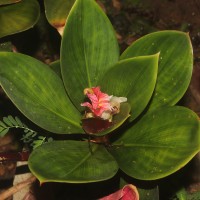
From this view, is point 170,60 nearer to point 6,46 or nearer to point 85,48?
Answer: point 85,48

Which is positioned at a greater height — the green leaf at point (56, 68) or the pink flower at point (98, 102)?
the pink flower at point (98, 102)

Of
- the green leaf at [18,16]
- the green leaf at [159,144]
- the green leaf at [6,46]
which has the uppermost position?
the green leaf at [18,16]

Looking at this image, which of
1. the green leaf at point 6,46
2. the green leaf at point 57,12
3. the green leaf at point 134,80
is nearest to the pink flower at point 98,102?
the green leaf at point 134,80

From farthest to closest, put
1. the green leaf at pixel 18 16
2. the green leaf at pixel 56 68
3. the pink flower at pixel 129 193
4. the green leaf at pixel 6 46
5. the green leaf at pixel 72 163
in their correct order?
the green leaf at pixel 6 46 < the green leaf at pixel 18 16 < the green leaf at pixel 56 68 < the pink flower at pixel 129 193 < the green leaf at pixel 72 163

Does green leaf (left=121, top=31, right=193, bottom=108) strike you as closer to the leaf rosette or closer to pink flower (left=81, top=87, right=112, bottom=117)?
the leaf rosette

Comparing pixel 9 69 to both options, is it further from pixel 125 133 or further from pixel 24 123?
pixel 125 133

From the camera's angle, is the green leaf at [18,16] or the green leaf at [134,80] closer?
the green leaf at [134,80]

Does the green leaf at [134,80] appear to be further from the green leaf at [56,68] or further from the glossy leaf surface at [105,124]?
the green leaf at [56,68]
